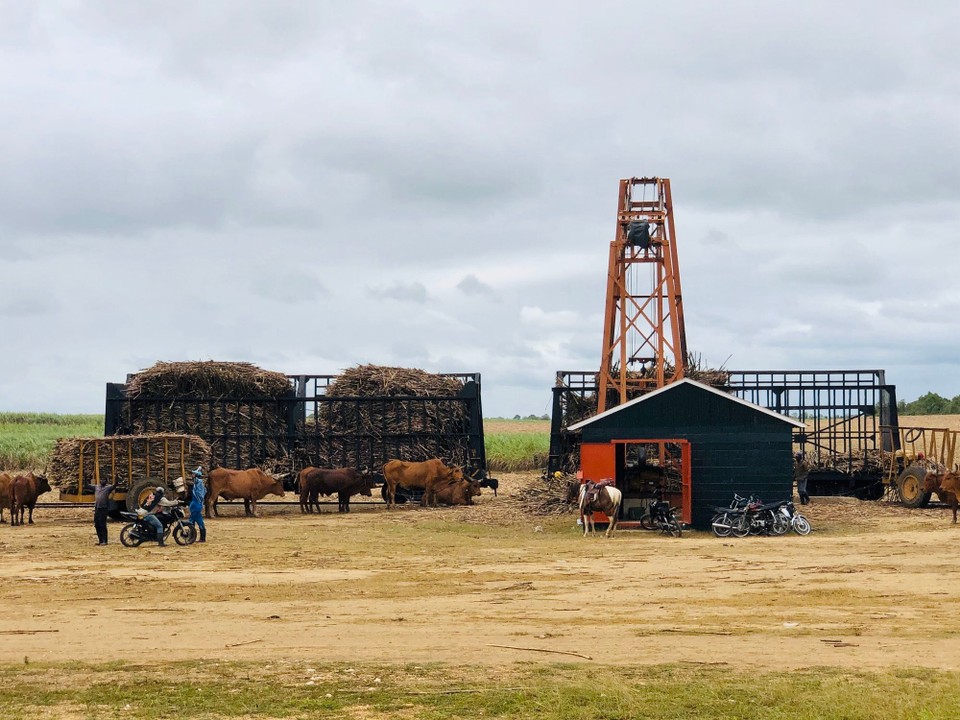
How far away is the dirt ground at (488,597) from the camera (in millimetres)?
13312

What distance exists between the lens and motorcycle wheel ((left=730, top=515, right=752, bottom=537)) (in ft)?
86.3

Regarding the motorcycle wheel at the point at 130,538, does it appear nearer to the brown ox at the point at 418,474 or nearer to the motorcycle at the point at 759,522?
the brown ox at the point at 418,474

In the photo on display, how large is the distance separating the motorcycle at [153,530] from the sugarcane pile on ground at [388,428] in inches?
406

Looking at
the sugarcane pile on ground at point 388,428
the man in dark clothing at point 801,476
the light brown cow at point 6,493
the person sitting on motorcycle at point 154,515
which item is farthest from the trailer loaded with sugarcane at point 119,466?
the man in dark clothing at point 801,476

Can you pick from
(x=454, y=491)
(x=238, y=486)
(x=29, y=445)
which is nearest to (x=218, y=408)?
(x=238, y=486)

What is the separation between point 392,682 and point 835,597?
7.52 m

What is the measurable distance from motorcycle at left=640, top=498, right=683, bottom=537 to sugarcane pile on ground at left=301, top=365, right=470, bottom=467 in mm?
8470

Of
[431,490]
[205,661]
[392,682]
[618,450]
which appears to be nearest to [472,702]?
[392,682]

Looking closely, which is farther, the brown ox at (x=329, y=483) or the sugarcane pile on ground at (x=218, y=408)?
the sugarcane pile on ground at (x=218, y=408)

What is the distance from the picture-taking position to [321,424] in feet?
116

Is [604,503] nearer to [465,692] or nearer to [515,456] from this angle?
[465,692]

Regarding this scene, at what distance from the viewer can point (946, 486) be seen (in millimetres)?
29406

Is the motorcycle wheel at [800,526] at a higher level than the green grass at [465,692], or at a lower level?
higher

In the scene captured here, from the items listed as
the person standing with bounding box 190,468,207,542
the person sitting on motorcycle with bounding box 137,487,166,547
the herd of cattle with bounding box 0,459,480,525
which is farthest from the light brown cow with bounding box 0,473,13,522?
the person standing with bounding box 190,468,207,542
